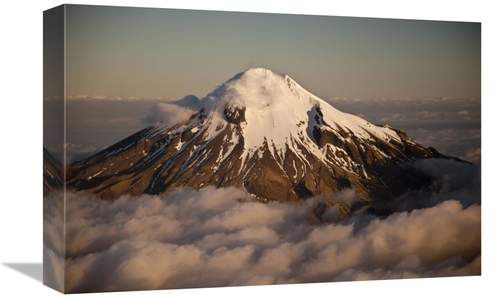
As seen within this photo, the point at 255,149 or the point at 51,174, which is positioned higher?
the point at 255,149

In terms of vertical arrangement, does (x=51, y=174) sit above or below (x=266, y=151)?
below

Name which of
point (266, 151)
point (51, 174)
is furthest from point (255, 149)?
point (51, 174)

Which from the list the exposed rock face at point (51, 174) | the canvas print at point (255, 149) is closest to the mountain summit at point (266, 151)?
the canvas print at point (255, 149)

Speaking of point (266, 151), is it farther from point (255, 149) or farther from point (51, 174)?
point (51, 174)

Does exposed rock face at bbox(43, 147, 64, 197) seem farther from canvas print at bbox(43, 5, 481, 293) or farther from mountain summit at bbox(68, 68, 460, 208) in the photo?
mountain summit at bbox(68, 68, 460, 208)

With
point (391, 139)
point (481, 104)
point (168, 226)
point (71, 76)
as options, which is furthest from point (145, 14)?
point (481, 104)

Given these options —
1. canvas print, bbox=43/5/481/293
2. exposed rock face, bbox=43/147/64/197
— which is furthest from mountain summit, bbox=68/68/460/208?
exposed rock face, bbox=43/147/64/197

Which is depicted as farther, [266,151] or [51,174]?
[266,151]

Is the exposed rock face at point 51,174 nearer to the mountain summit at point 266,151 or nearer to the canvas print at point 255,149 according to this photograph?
the canvas print at point 255,149

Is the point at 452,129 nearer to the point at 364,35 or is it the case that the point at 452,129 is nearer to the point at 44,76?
the point at 364,35
